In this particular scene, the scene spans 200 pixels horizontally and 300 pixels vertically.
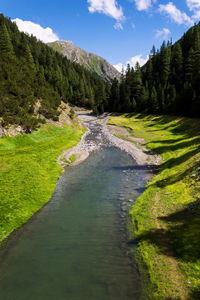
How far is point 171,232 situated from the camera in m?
16.8

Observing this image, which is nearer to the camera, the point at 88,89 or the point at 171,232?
the point at 171,232

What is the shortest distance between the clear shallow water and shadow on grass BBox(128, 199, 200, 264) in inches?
89.0

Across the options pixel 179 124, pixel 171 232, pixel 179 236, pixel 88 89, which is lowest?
pixel 171 232

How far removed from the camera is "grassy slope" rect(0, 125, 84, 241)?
20578 millimetres

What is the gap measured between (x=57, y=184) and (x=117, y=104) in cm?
11875

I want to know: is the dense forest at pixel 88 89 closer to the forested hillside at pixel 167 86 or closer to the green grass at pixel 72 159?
the forested hillside at pixel 167 86

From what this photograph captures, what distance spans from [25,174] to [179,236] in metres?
21.1

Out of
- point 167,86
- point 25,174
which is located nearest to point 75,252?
point 25,174

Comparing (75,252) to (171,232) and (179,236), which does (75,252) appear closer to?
(171,232)

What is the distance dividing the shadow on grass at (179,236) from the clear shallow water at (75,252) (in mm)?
2259

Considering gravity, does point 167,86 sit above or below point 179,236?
above

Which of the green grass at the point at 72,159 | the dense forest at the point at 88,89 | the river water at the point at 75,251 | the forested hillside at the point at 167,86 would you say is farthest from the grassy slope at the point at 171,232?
the forested hillside at the point at 167,86

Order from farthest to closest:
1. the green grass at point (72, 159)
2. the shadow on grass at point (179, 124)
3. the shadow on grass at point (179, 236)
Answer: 1. the shadow on grass at point (179, 124)
2. the green grass at point (72, 159)
3. the shadow on grass at point (179, 236)

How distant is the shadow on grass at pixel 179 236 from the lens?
14.3m
